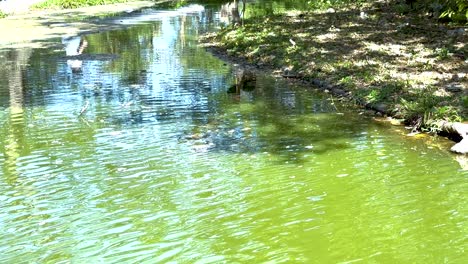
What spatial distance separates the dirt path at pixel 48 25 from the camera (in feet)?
86.7

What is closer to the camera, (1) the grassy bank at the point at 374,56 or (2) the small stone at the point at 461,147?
(2) the small stone at the point at 461,147

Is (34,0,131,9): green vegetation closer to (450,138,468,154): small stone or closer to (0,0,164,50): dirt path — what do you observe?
(0,0,164,50): dirt path

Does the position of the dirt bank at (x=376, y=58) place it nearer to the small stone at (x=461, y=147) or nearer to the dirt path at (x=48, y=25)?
the small stone at (x=461, y=147)

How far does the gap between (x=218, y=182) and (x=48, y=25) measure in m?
27.6

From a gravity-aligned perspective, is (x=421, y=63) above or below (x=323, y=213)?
above

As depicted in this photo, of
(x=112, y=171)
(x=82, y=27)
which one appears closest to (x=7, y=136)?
(x=112, y=171)

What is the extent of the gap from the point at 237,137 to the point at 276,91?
4.07 m

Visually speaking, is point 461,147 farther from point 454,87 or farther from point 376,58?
point 376,58

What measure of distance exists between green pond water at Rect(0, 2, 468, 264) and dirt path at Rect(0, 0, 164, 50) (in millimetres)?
13335

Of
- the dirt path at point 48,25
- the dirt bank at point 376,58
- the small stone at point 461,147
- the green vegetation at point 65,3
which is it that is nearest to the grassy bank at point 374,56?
the dirt bank at point 376,58

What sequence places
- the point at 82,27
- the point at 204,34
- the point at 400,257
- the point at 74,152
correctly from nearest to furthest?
1. the point at 400,257
2. the point at 74,152
3. the point at 204,34
4. the point at 82,27

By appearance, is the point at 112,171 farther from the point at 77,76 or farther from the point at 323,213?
the point at 77,76

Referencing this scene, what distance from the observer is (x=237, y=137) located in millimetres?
9836

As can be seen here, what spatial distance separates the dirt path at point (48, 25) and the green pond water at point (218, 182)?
43.8 feet
